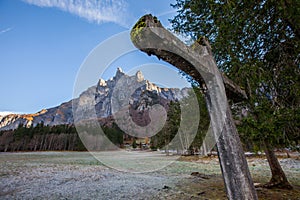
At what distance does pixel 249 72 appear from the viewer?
16.0ft

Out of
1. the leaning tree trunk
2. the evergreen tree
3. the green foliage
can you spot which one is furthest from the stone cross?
the leaning tree trunk

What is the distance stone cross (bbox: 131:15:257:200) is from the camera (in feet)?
5.87

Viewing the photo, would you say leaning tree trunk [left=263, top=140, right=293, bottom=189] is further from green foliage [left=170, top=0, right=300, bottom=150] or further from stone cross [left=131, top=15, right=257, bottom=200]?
stone cross [left=131, top=15, right=257, bottom=200]

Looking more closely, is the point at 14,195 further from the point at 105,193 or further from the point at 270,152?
the point at 270,152

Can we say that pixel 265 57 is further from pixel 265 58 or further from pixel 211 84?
pixel 211 84

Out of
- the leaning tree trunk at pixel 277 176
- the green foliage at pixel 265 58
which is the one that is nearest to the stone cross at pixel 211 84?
the green foliage at pixel 265 58

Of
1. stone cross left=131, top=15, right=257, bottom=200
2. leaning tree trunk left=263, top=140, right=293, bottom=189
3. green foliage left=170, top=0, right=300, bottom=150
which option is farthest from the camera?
leaning tree trunk left=263, top=140, right=293, bottom=189

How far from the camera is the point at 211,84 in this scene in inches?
86.4

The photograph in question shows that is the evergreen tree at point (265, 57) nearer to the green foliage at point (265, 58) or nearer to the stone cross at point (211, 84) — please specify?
the green foliage at point (265, 58)

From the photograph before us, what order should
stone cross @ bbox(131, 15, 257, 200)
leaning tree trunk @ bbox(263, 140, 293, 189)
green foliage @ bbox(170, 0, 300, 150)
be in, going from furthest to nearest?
leaning tree trunk @ bbox(263, 140, 293, 189)
green foliage @ bbox(170, 0, 300, 150)
stone cross @ bbox(131, 15, 257, 200)

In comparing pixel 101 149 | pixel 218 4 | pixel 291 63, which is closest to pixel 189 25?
pixel 218 4

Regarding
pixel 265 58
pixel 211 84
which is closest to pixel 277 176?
pixel 265 58

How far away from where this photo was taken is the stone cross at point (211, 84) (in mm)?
1788

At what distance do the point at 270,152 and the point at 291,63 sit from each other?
4.14m
